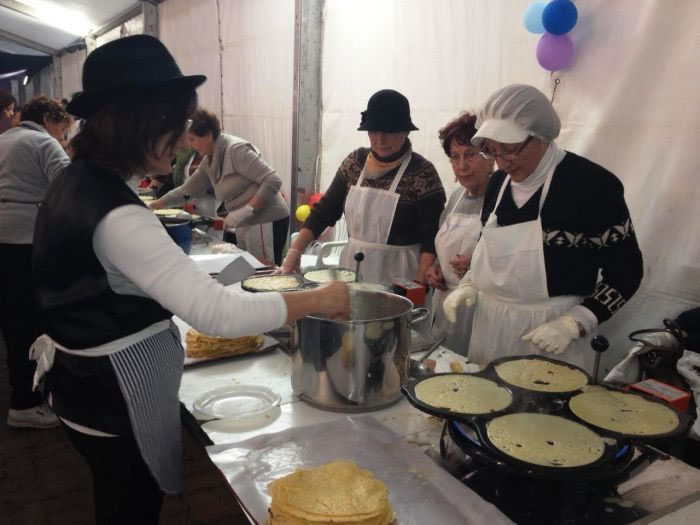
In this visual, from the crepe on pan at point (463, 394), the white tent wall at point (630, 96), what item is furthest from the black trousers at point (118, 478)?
the white tent wall at point (630, 96)

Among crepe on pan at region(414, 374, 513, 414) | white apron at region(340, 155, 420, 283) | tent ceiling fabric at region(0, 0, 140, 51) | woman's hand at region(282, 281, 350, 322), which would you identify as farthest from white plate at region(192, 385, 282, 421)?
tent ceiling fabric at region(0, 0, 140, 51)

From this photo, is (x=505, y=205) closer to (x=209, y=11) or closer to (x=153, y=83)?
(x=153, y=83)

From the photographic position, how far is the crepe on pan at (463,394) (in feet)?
4.28

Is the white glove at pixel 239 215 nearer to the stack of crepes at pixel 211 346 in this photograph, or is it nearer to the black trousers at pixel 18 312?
the black trousers at pixel 18 312

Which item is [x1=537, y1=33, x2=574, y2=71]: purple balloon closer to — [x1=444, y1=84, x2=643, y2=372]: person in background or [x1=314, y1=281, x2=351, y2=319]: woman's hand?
[x1=444, y1=84, x2=643, y2=372]: person in background

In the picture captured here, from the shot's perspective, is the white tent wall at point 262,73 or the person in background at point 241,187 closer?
the person in background at point 241,187

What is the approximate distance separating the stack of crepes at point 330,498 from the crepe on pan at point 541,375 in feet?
1.80

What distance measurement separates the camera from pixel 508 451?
43.9 inches

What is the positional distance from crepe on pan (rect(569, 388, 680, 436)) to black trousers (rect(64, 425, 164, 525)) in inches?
44.3

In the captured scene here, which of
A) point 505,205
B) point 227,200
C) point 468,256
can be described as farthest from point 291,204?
point 505,205

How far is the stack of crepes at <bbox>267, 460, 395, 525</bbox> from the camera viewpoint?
99 centimetres

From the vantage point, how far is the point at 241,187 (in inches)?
169

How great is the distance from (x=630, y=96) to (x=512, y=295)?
113 cm

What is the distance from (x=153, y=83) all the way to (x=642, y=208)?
7.10ft
